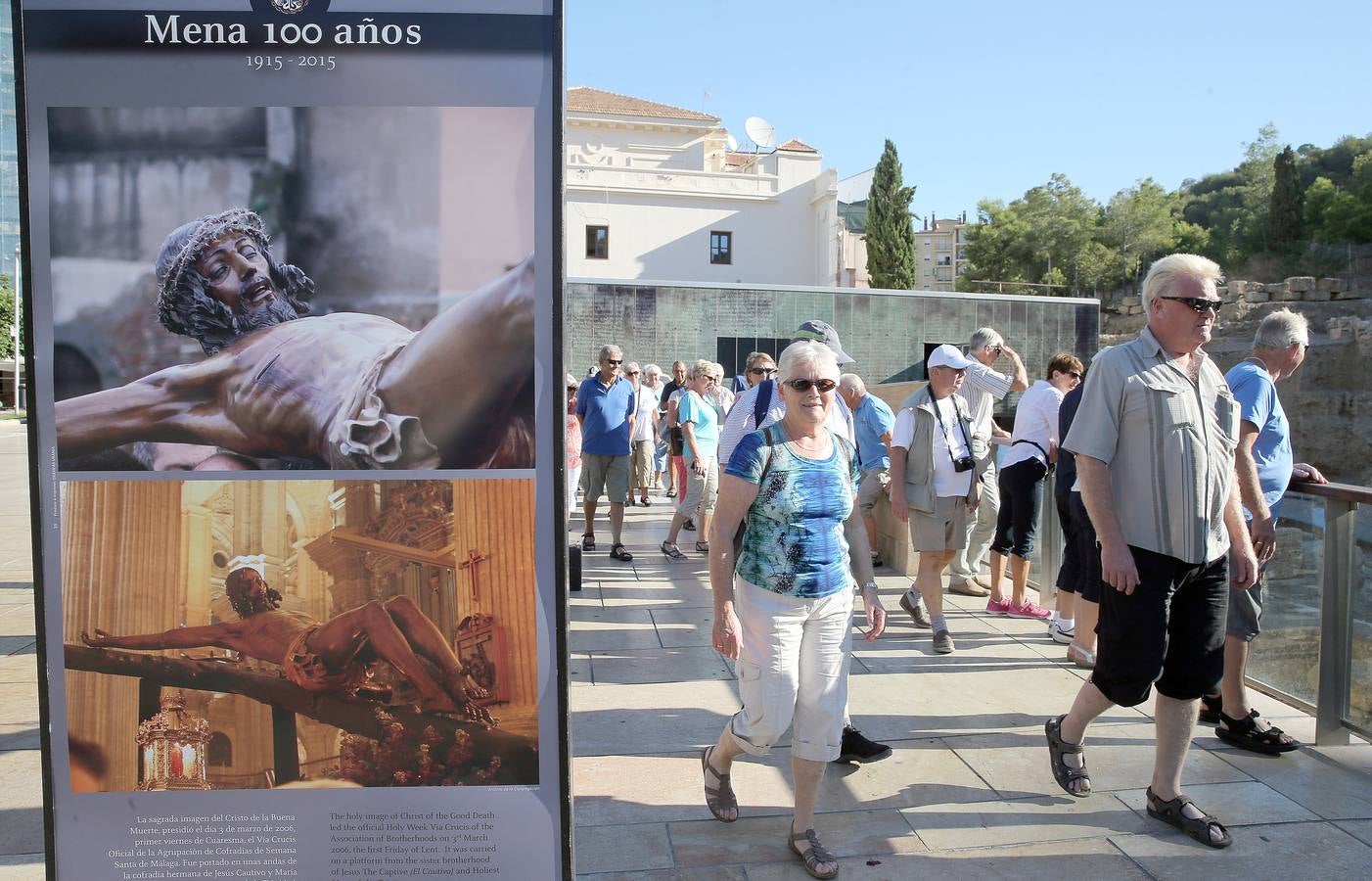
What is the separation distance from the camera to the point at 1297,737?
4766mm

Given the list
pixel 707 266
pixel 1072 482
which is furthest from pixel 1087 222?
pixel 1072 482

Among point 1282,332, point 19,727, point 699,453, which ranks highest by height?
point 1282,332

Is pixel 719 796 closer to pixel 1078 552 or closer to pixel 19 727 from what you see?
pixel 1078 552

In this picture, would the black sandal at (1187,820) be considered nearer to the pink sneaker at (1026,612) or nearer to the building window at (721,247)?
the pink sneaker at (1026,612)

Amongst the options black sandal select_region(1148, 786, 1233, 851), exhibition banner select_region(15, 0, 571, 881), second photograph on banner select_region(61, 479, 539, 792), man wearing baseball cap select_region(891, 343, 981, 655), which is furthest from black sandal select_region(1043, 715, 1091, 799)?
second photograph on banner select_region(61, 479, 539, 792)

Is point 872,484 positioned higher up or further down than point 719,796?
higher up

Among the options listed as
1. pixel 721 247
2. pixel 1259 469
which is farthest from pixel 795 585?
pixel 721 247

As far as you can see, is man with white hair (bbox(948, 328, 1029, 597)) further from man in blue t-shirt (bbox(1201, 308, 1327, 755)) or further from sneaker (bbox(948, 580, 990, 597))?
man in blue t-shirt (bbox(1201, 308, 1327, 755))

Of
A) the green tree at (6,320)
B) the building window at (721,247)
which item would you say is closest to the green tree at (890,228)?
the building window at (721,247)

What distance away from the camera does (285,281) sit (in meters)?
2.46

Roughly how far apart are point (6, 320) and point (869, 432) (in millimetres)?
53194

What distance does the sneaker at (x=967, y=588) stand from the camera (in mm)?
7848

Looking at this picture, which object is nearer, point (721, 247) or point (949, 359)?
point (949, 359)

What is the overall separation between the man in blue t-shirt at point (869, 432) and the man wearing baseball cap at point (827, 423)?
1041 mm
